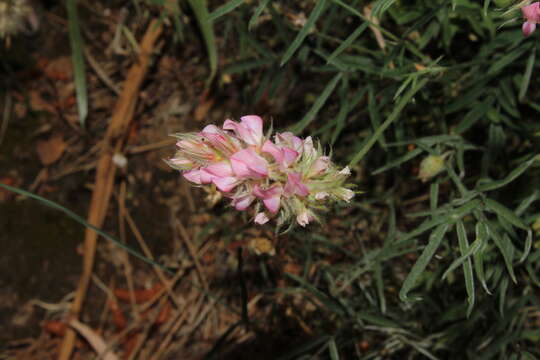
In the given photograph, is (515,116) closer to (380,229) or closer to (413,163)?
(413,163)

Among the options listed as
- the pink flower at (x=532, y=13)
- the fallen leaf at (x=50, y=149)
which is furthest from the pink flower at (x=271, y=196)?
the fallen leaf at (x=50, y=149)

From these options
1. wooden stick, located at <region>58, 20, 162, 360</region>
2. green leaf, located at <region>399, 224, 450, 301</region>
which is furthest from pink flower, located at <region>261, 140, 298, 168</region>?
wooden stick, located at <region>58, 20, 162, 360</region>

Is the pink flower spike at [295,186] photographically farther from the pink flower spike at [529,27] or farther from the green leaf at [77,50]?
the green leaf at [77,50]

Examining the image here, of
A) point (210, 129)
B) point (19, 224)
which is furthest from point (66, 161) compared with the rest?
point (210, 129)

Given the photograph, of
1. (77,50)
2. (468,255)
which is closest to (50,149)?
(77,50)

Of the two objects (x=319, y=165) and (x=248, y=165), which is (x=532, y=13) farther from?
(x=248, y=165)
